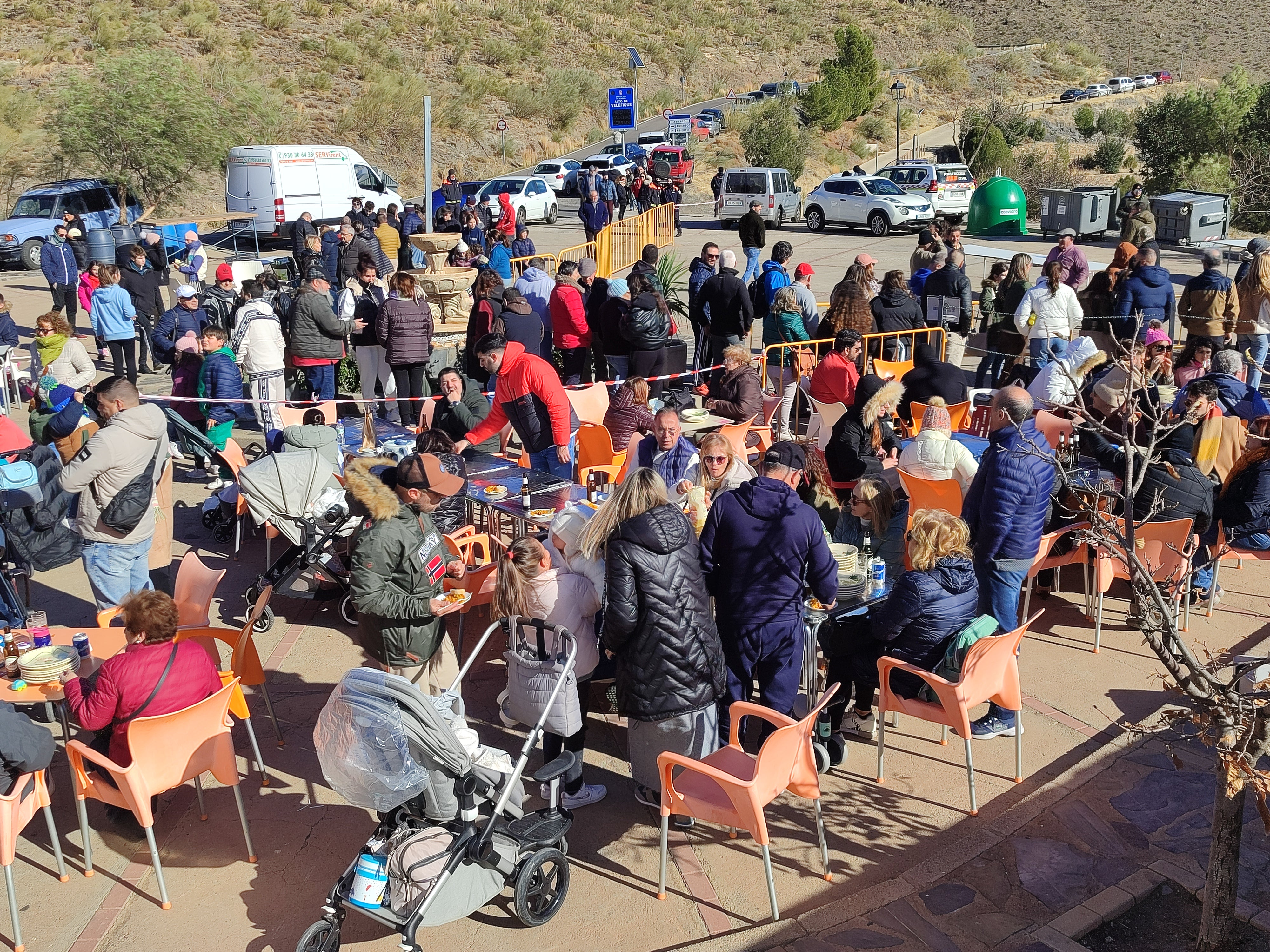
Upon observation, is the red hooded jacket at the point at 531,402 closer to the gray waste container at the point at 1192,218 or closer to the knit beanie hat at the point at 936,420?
the knit beanie hat at the point at 936,420

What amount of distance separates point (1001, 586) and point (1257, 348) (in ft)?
22.9

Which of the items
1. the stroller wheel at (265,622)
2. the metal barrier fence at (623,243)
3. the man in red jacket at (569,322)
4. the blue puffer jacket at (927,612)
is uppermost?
the metal barrier fence at (623,243)

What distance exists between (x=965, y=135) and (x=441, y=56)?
77.6 ft

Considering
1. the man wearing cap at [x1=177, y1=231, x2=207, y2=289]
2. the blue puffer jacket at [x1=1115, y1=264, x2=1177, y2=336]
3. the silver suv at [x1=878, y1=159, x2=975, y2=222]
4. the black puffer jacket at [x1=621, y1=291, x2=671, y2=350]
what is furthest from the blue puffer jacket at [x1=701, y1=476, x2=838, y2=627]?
the silver suv at [x1=878, y1=159, x2=975, y2=222]

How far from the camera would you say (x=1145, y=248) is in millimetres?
11141

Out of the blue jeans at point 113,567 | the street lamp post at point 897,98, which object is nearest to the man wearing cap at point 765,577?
the blue jeans at point 113,567

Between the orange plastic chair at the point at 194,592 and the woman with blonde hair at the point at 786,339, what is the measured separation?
225 inches

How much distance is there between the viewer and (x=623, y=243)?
2128 cm

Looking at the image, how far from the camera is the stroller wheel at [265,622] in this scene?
23.6 feet

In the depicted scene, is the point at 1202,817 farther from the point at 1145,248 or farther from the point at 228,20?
the point at 228,20

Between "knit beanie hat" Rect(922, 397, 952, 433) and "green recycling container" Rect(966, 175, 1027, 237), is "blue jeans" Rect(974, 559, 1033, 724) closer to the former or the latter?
"knit beanie hat" Rect(922, 397, 952, 433)

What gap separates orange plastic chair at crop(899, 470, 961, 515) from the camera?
7.01m

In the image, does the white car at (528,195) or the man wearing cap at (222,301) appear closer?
the man wearing cap at (222,301)

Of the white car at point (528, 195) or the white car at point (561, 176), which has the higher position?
the white car at point (561, 176)
